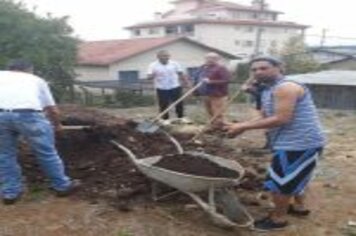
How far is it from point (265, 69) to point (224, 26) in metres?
50.1

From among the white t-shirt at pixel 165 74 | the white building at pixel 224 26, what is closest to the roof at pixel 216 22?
the white building at pixel 224 26

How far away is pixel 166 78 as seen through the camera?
11.6m

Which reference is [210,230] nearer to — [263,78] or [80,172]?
[263,78]

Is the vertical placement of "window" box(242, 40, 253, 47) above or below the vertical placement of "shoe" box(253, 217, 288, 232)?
above

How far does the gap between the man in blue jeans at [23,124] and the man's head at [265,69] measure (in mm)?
2107

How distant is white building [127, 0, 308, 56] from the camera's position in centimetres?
5375

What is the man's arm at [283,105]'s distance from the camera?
5.30 meters

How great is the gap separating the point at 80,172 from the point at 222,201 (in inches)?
79.4

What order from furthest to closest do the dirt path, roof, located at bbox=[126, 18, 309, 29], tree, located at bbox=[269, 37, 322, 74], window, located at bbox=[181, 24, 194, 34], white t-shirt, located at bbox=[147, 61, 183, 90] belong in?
window, located at bbox=[181, 24, 194, 34], roof, located at bbox=[126, 18, 309, 29], tree, located at bbox=[269, 37, 322, 74], white t-shirt, located at bbox=[147, 61, 183, 90], the dirt path

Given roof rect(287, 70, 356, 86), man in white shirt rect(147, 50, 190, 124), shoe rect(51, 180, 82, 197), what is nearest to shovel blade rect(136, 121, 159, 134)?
shoe rect(51, 180, 82, 197)

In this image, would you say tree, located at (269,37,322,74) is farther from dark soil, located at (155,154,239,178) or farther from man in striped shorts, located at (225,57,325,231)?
man in striped shorts, located at (225,57,325,231)

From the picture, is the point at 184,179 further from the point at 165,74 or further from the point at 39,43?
the point at 39,43

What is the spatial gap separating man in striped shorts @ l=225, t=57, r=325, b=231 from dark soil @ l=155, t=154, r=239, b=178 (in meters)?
0.54

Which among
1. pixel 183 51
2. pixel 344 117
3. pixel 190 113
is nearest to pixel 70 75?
pixel 190 113
